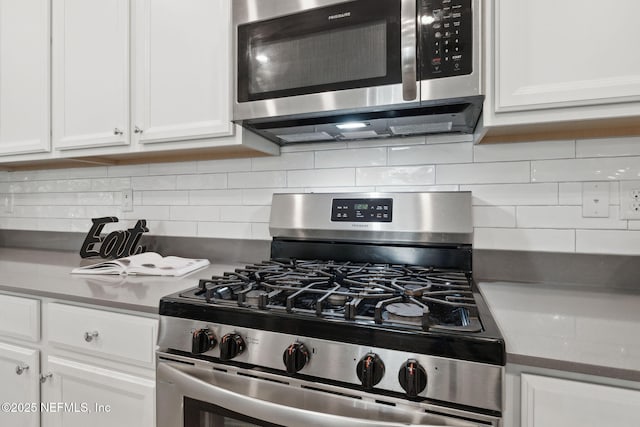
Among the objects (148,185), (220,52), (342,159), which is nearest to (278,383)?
(342,159)

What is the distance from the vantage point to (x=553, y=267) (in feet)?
Answer: 3.75

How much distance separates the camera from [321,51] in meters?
1.10

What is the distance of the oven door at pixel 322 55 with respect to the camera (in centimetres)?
101

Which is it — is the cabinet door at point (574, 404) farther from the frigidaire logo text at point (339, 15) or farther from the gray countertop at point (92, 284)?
the frigidaire logo text at point (339, 15)

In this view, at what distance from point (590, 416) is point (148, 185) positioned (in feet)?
6.12

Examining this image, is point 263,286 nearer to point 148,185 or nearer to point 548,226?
point 548,226

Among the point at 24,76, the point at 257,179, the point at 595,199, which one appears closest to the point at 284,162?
the point at 257,179

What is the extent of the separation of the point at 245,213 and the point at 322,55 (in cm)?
76

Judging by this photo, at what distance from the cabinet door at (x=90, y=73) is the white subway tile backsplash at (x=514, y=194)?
1.41 metres

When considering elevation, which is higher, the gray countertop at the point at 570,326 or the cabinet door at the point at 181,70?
the cabinet door at the point at 181,70

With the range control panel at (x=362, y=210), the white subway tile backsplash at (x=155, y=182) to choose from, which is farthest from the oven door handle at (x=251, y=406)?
the white subway tile backsplash at (x=155, y=182)

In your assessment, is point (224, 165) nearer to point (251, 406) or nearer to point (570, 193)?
point (251, 406)

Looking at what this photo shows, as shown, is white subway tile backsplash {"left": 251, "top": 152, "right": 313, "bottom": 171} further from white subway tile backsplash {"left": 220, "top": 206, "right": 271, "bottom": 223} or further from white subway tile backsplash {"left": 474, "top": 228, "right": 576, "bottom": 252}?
white subway tile backsplash {"left": 474, "top": 228, "right": 576, "bottom": 252}

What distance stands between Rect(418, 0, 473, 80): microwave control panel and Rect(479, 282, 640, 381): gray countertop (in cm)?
65
